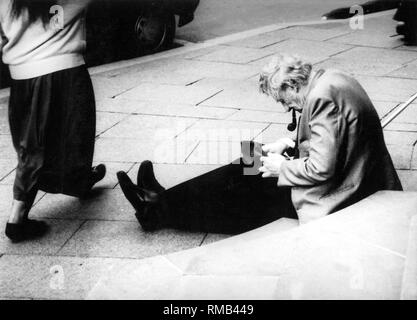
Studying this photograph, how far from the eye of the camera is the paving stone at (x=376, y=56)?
773cm

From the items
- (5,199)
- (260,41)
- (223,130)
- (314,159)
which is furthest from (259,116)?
(260,41)

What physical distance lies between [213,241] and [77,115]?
46.5 inches

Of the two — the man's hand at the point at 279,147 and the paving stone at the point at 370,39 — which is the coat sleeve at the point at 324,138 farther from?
the paving stone at the point at 370,39

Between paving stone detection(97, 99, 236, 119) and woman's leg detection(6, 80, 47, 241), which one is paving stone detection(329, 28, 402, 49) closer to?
paving stone detection(97, 99, 236, 119)

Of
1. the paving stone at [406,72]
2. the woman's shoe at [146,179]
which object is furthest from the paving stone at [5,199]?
the paving stone at [406,72]

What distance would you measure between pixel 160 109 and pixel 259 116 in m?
1.05

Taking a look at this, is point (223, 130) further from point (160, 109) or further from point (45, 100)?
point (45, 100)

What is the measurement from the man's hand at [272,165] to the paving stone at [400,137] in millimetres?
2250

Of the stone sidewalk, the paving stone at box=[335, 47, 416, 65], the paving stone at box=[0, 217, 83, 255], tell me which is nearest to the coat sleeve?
the stone sidewalk

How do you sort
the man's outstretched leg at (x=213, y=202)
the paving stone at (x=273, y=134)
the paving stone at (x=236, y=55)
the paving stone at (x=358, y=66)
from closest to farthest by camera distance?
the man's outstretched leg at (x=213, y=202) → the paving stone at (x=273, y=134) → the paving stone at (x=358, y=66) → the paving stone at (x=236, y=55)

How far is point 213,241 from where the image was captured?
364cm

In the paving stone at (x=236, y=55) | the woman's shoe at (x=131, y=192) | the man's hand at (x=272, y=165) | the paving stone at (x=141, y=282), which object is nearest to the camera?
the paving stone at (x=141, y=282)

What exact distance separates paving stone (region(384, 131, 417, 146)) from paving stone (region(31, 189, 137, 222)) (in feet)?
7.78

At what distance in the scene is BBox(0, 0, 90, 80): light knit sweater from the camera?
3.56 metres
